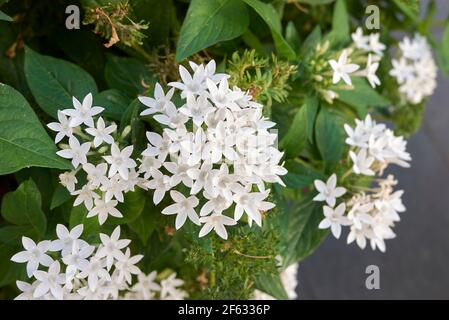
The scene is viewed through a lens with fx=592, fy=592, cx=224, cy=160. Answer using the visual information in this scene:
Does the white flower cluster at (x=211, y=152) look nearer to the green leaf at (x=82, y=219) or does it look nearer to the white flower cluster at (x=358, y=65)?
the green leaf at (x=82, y=219)

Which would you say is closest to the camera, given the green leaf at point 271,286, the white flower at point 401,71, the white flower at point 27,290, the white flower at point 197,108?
the white flower at point 197,108

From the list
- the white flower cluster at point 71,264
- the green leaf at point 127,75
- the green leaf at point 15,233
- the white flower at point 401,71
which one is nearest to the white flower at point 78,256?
the white flower cluster at point 71,264

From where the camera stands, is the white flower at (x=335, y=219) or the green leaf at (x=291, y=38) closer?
the white flower at (x=335, y=219)

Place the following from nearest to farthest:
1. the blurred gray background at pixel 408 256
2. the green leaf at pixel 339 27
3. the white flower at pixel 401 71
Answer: the green leaf at pixel 339 27 < the white flower at pixel 401 71 < the blurred gray background at pixel 408 256

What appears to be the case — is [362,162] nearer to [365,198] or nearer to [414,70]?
[365,198]

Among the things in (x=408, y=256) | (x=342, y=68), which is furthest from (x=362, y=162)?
(x=408, y=256)

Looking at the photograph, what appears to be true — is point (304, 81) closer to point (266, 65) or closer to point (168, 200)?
point (266, 65)

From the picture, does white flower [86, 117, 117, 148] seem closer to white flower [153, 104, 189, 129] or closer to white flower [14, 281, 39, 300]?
white flower [153, 104, 189, 129]
